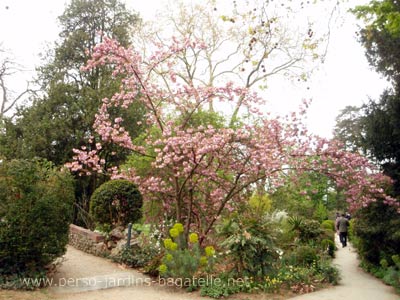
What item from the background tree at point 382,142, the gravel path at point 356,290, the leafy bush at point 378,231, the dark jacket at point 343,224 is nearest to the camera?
the gravel path at point 356,290

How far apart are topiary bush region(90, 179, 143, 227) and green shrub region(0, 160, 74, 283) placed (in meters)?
2.99

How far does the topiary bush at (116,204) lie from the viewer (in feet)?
33.9

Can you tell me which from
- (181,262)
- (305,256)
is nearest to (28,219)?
(181,262)

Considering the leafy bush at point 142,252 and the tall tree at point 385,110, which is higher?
the tall tree at point 385,110

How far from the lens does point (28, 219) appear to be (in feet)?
21.9

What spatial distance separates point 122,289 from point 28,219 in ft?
7.12

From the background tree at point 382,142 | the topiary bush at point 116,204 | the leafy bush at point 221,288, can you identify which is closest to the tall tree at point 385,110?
the background tree at point 382,142

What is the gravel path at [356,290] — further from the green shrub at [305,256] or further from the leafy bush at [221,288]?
the leafy bush at [221,288]

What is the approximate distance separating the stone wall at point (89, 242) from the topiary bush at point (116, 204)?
1.36ft

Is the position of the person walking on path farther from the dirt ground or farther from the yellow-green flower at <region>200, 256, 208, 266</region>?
the yellow-green flower at <region>200, 256, 208, 266</region>

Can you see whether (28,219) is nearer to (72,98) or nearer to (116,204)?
(116,204)

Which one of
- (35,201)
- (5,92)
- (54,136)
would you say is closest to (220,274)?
(35,201)

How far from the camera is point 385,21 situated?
736 centimetres

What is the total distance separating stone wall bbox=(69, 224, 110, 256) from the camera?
9925mm
